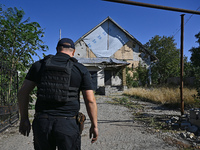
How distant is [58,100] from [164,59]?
81.7 ft

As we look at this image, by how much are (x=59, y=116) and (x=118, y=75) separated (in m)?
18.2

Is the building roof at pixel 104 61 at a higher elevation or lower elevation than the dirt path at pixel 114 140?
higher

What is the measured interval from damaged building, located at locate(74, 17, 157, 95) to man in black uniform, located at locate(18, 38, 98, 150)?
16.6m

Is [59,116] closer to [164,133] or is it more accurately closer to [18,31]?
[164,133]

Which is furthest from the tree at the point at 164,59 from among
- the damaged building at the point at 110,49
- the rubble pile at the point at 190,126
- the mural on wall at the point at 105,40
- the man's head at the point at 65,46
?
the man's head at the point at 65,46

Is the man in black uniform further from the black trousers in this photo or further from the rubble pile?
the rubble pile

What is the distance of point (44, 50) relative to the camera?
5.38m

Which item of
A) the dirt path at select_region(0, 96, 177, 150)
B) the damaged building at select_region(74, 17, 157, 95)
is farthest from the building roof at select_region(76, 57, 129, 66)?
the dirt path at select_region(0, 96, 177, 150)

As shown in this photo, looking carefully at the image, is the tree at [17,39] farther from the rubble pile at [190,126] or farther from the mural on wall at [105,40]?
the mural on wall at [105,40]

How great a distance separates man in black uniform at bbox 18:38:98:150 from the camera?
1.79m

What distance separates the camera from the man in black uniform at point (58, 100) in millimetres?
1792

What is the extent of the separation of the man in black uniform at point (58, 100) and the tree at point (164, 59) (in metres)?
20.0

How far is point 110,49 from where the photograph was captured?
19.4 meters

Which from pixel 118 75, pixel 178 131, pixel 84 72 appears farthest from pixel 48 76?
pixel 118 75
